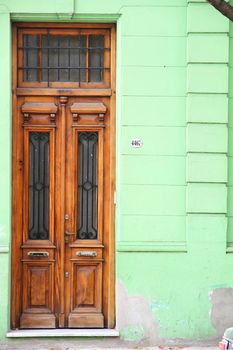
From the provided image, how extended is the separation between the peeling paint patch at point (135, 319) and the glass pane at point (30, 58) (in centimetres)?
271

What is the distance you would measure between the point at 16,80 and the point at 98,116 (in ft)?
3.52

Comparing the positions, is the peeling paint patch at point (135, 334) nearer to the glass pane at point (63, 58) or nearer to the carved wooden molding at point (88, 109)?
the carved wooden molding at point (88, 109)

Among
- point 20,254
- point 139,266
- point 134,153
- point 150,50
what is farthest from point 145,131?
point 20,254

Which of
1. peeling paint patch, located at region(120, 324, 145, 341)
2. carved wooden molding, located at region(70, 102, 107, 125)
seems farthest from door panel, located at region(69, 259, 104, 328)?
carved wooden molding, located at region(70, 102, 107, 125)

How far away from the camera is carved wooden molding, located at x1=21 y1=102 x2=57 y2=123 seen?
8344mm

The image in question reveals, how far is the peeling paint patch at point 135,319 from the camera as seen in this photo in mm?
8164

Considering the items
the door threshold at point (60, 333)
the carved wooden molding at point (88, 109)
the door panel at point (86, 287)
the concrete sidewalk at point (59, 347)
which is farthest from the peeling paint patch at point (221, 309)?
the carved wooden molding at point (88, 109)

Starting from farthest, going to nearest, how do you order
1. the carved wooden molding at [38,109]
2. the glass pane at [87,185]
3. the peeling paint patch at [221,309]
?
the glass pane at [87,185], the carved wooden molding at [38,109], the peeling paint patch at [221,309]

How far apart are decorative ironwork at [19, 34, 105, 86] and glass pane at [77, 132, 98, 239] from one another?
2.46ft

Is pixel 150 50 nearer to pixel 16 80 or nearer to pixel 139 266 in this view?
pixel 16 80

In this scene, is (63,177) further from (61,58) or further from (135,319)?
(135,319)

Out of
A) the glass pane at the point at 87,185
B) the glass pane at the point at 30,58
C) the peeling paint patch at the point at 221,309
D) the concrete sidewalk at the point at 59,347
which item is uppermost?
the glass pane at the point at 30,58

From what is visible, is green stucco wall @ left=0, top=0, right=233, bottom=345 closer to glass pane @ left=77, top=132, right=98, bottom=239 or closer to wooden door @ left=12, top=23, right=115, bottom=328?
wooden door @ left=12, top=23, right=115, bottom=328

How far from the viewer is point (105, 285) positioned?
8398 mm
